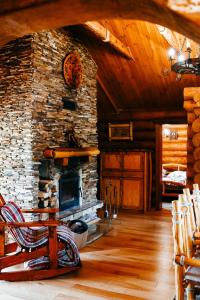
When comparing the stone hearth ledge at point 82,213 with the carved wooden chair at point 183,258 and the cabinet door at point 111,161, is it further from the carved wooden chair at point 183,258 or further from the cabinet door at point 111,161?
the carved wooden chair at point 183,258

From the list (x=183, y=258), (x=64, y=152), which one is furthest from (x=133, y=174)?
(x=183, y=258)

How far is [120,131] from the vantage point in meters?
8.50

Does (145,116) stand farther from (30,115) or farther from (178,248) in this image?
(178,248)

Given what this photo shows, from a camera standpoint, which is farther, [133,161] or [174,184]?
[174,184]

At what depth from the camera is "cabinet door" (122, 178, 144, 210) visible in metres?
7.65

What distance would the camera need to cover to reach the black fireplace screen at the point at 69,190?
5.43 m

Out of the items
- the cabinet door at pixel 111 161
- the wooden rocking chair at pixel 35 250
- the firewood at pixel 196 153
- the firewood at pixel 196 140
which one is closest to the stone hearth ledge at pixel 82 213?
the wooden rocking chair at pixel 35 250

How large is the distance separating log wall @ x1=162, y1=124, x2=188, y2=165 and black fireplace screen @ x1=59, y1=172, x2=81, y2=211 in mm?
5746

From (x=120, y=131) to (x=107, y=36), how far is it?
10.8 ft

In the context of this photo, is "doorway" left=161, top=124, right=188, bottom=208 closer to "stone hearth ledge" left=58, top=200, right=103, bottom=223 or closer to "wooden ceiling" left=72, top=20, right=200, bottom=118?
"wooden ceiling" left=72, top=20, right=200, bottom=118

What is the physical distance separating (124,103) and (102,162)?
5.39 ft

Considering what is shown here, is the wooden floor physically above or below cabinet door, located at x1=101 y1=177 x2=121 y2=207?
below

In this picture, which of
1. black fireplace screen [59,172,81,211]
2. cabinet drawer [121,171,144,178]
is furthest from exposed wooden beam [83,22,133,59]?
cabinet drawer [121,171,144,178]

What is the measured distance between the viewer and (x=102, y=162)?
26.2 feet
